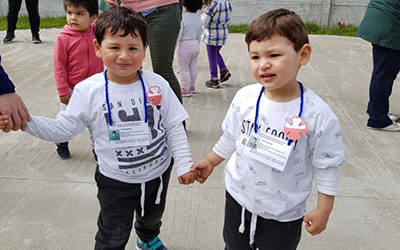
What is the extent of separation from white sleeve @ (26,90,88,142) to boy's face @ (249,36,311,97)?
2.51ft

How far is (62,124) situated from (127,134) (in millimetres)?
281

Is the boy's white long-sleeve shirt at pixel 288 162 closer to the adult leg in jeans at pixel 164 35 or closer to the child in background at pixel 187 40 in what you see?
the adult leg in jeans at pixel 164 35

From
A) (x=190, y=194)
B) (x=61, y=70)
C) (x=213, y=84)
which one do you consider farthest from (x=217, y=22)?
(x=190, y=194)

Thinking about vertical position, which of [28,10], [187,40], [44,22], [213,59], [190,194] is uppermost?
[187,40]

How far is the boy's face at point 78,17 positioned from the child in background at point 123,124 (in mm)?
1270

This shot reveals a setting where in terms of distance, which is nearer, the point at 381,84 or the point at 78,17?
the point at 78,17

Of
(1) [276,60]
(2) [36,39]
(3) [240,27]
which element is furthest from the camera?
(3) [240,27]

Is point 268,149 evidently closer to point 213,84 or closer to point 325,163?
point 325,163

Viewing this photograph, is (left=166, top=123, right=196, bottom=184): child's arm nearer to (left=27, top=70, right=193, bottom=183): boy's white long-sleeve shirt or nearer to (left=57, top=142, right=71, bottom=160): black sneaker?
Result: (left=27, top=70, right=193, bottom=183): boy's white long-sleeve shirt

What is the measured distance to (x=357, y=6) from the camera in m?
11.0

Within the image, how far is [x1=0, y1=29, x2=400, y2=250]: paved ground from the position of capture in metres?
2.45

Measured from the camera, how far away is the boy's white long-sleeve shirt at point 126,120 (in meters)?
1.81

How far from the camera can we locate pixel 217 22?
5.42m

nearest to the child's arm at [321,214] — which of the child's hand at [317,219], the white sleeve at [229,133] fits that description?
the child's hand at [317,219]
